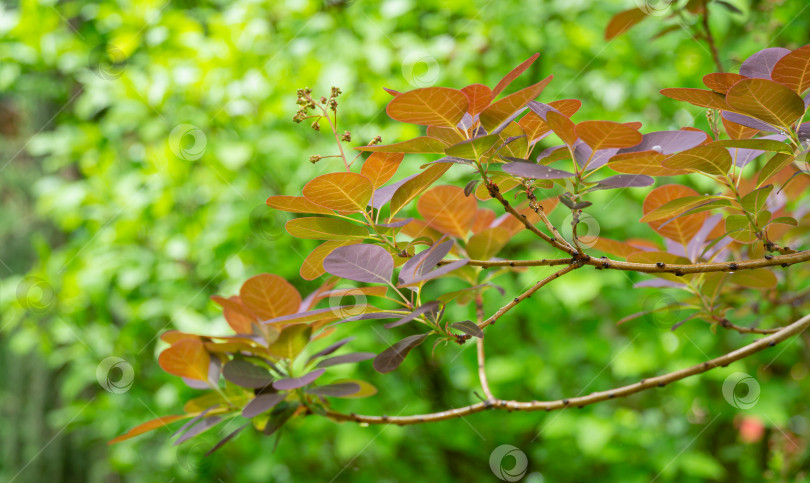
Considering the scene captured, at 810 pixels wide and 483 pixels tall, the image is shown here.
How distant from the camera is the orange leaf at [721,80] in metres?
0.43

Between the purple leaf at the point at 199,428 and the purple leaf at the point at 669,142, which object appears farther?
the purple leaf at the point at 199,428

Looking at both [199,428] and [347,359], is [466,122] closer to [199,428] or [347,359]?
[347,359]

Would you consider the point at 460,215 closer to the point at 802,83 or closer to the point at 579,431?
the point at 802,83

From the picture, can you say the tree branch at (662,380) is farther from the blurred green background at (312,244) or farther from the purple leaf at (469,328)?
the blurred green background at (312,244)

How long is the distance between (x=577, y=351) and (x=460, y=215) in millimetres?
880

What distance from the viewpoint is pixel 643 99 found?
1.53 meters

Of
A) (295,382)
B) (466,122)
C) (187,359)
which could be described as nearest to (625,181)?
(466,122)

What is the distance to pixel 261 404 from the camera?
0.55m

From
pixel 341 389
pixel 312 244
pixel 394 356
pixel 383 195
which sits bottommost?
pixel 312 244

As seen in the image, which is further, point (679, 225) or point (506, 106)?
point (679, 225)

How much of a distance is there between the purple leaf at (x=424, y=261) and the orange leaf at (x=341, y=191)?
0.20ft

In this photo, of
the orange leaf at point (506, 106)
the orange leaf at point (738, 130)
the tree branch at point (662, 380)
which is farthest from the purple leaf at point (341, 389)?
the orange leaf at point (738, 130)

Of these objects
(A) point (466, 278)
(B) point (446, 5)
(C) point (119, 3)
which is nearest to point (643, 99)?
(B) point (446, 5)

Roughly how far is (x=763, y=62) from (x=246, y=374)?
0.54m
